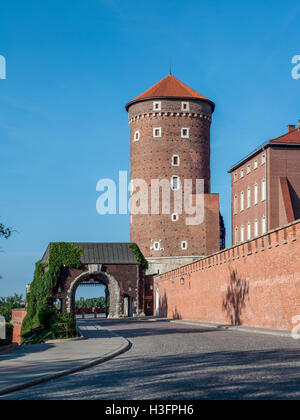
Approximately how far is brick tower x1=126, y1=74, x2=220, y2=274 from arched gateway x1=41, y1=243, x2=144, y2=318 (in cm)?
705

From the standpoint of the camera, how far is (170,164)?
68.8m

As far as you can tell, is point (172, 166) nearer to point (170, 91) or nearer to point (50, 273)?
point (170, 91)

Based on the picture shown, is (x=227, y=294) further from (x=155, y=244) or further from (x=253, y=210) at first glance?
(x=155, y=244)

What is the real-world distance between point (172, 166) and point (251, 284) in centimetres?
3910

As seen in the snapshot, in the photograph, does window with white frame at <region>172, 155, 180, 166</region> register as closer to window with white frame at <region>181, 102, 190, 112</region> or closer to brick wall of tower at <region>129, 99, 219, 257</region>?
brick wall of tower at <region>129, 99, 219, 257</region>

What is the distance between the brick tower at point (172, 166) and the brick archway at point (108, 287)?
8540mm

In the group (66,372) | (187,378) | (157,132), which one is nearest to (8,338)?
(66,372)

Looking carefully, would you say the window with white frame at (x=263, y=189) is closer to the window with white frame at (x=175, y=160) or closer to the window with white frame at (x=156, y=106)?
the window with white frame at (x=175, y=160)

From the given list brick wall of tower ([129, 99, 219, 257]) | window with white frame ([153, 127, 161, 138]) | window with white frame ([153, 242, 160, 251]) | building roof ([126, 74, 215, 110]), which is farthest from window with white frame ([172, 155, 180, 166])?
window with white frame ([153, 242, 160, 251])

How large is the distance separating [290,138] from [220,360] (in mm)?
42326

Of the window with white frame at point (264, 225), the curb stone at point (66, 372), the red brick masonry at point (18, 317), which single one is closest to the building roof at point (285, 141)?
the window with white frame at point (264, 225)

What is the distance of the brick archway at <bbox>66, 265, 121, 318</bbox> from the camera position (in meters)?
59.1

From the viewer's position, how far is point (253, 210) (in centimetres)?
5562
